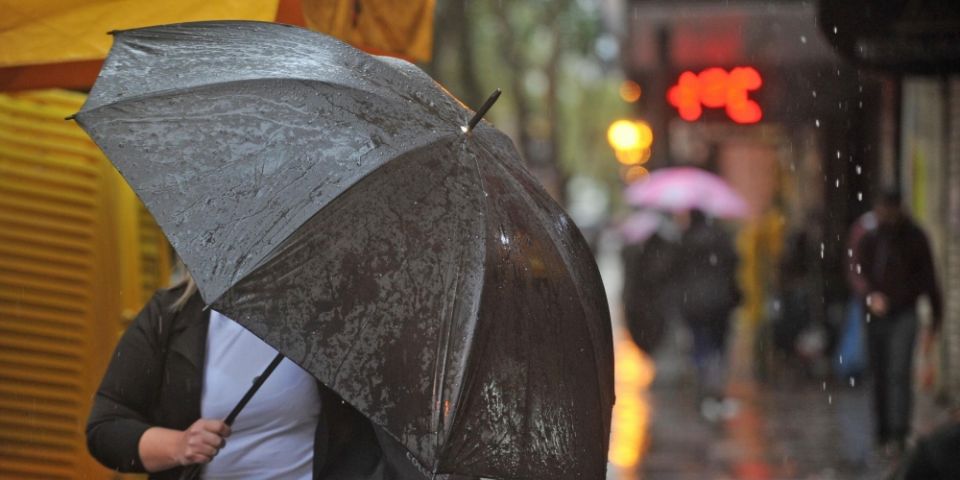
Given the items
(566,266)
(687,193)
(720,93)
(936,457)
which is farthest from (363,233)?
(720,93)

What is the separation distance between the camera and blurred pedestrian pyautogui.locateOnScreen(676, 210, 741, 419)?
539 inches

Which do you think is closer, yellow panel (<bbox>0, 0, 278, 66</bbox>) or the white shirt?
the white shirt

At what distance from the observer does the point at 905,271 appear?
10805 millimetres

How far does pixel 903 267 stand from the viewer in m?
10.8

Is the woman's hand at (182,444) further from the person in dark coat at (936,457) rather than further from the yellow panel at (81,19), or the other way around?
the person in dark coat at (936,457)

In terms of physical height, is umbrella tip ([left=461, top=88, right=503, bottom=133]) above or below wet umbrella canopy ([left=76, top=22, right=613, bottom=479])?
above

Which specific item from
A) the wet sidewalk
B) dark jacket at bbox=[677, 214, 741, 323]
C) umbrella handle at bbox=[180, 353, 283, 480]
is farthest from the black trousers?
umbrella handle at bbox=[180, 353, 283, 480]

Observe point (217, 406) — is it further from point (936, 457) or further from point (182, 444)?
point (936, 457)

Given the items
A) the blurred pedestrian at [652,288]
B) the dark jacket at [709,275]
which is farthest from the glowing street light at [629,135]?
the dark jacket at [709,275]

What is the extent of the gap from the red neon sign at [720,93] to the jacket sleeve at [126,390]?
56.3 ft

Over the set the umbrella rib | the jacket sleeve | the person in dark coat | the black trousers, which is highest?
the umbrella rib

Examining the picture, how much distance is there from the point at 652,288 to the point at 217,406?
11.8 meters

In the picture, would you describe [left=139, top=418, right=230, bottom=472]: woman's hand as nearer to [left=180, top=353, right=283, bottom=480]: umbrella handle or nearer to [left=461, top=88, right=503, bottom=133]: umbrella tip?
[left=180, top=353, right=283, bottom=480]: umbrella handle

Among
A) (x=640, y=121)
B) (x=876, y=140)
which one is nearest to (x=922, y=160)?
(x=876, y=140)
